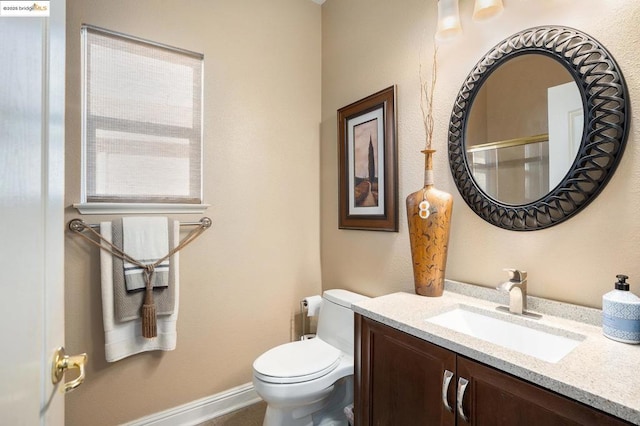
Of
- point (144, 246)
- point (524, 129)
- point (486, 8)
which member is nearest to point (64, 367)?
point (144, 246)

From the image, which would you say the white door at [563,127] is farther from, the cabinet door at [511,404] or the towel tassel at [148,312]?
the towel tassel at [148,312]

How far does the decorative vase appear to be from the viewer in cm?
135

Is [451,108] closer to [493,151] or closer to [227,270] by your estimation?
[493,151]

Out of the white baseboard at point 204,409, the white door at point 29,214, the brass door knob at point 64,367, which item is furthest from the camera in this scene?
the white baseboard at point 204,409

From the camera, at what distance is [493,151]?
1.32m

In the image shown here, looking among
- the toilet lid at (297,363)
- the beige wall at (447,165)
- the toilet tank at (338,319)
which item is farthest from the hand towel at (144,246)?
the beige wall at (447,165)

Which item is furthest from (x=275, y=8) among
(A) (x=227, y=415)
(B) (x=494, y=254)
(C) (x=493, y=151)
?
(A) (x=227, y=415)

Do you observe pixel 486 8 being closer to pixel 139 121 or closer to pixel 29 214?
pixel 29 214

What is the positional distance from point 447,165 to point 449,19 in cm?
64

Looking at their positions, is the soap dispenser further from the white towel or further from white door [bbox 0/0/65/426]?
the white towel

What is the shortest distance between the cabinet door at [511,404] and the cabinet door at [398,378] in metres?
0.05

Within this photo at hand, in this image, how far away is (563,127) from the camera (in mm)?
1106

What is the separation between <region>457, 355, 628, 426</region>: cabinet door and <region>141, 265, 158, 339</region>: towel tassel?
1478 mm

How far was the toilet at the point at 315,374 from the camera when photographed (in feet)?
4.80
